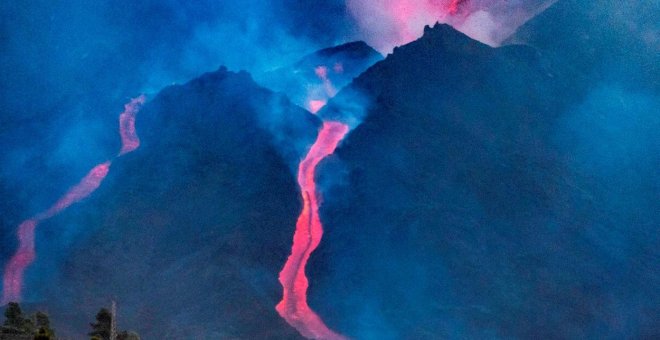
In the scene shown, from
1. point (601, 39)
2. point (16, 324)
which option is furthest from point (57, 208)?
point (601, 39)

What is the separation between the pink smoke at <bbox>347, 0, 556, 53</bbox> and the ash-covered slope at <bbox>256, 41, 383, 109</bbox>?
0.30 metres

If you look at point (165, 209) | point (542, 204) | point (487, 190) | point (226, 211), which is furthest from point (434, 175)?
point (165, 209)

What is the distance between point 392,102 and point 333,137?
1170mm

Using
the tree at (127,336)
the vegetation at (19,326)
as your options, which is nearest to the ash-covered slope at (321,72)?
the vegetation at (19,326)

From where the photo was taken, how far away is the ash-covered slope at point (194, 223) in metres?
10.9

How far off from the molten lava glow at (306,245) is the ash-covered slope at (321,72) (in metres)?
0.64

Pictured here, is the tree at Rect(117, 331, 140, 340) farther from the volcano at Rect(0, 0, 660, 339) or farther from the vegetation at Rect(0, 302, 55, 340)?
the volcano at Rect(0, 0, 660, 339)

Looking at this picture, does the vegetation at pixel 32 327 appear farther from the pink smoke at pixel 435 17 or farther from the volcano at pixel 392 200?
the pink smoke at pixel 435 17

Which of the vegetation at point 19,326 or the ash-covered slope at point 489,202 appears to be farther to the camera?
the ash-covered slope at point 489,202

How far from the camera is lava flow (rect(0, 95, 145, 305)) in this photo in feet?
36.7

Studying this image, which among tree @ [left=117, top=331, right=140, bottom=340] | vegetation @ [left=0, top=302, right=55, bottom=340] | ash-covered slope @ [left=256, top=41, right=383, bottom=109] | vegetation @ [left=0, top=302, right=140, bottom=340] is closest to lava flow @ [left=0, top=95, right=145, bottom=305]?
ash-covered slope @ [left=256, top=41, right=383, bottom=109]

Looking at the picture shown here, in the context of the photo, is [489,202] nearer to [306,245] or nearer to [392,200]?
[392,200]

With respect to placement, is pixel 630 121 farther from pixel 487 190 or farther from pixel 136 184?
pixel 136 184

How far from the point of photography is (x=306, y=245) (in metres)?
11.8
